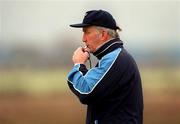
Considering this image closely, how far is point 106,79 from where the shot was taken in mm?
2139

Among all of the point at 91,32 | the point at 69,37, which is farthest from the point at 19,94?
the point at 91,32

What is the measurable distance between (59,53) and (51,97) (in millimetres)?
327

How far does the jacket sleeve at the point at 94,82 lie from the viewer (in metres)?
2.13

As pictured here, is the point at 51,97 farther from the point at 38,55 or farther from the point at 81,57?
the point at 81,57

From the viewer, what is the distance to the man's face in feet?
7.34

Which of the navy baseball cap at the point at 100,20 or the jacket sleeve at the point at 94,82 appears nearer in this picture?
the jacket sleeve at the point at 94,82

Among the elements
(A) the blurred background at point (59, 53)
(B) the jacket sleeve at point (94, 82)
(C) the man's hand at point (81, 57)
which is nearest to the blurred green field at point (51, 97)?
(A) the blurred background at point (59, 53)

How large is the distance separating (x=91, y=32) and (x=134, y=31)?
1.51 metres

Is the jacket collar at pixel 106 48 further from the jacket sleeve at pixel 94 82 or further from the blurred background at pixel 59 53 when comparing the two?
the blurred background at pixel 59 53

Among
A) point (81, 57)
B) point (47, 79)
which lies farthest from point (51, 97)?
point (81, 57)

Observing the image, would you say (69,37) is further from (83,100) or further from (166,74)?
(83,100)

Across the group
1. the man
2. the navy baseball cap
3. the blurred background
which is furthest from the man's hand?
the blurred background

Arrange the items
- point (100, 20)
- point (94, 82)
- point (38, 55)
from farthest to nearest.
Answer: point (38, 55)
point (100, 20)
point (94, 82)

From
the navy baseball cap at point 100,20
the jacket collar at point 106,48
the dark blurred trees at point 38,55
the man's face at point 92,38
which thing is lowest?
the dark blurred trees at point 38,55
